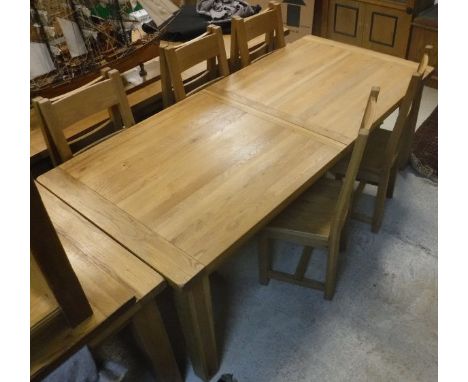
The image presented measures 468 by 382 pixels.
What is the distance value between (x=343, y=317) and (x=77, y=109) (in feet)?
4.71

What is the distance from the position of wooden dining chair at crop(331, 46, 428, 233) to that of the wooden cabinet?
1.41m

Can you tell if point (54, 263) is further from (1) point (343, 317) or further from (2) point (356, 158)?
(1) point (343, 317)

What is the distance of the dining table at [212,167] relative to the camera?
1.29 m

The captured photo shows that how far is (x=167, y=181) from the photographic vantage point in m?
1.49

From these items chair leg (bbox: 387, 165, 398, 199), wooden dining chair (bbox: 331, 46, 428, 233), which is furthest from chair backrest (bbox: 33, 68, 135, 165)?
chair leg (bbox: 387, 165, 398, 199)

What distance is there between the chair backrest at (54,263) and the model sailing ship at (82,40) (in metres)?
1.23

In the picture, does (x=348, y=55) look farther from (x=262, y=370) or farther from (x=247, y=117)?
(x=262, y=370)

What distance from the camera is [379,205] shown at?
2.12 m

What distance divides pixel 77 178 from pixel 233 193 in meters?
0.58

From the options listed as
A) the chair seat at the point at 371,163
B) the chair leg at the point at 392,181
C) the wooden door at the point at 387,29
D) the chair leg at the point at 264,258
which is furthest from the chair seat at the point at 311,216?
the wooden door at the point at 387,29

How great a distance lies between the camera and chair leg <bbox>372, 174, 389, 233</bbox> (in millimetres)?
2039

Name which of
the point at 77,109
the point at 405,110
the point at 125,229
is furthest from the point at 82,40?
the point at 405,110

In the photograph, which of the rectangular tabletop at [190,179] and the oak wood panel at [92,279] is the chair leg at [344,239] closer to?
the rectangular tabletop at [190,179]

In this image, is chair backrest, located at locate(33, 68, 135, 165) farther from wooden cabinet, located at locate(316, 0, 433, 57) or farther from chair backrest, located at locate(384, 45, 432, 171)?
wooden cabinet, located at locate(316, 0, 433, 57)
